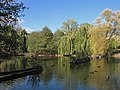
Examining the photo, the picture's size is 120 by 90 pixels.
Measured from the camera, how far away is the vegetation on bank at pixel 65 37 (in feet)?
65.5

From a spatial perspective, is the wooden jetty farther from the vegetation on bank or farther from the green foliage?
the green foliage

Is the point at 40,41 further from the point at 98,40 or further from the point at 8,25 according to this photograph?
the point at 8,25

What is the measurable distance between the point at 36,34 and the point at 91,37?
4133 cm

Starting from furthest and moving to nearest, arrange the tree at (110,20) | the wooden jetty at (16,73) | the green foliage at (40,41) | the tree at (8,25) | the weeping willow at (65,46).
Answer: the green foliage at (40,41) → the weeping willow at (65,46) → the tree at (110,20) → the wooden jetty at (16,73) → the tree at (8,25)

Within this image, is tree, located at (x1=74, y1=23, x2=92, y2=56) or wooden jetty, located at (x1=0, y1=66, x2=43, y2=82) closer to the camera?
wooden jetty, located at (x1=0, y1=66, x2=43, y2=82)

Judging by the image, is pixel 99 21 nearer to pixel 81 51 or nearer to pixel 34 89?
pixel 81 51

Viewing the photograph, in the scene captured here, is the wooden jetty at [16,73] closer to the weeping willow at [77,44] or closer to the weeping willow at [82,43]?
the weeping willow at [82,43]

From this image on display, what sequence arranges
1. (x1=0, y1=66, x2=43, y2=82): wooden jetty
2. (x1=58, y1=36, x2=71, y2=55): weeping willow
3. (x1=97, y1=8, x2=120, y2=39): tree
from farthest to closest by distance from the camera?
(x1=58, y1=36, x2=71, y2=55): weeping willow → (x1=97, y1=8, x2=120, y2=39): tree → (x1=0, y1=66, x2=43, y2=82): wooden jetty

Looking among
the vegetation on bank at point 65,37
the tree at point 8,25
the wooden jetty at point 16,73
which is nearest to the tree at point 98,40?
the vegetation on bank at point 65,37

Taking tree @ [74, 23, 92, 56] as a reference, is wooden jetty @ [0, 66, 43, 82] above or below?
below

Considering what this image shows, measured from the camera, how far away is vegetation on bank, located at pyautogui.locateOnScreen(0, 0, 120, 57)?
20.0m

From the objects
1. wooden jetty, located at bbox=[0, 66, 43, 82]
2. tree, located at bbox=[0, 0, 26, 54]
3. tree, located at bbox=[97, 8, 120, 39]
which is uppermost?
tree, located at bbox=[97, 8, 120, 39]

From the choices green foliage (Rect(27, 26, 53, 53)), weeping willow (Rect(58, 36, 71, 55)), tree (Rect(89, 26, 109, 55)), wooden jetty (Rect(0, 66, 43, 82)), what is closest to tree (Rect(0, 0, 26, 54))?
wooden jetty (Rect(0, 66, 43, 82))

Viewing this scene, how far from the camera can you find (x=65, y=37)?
352 feet
